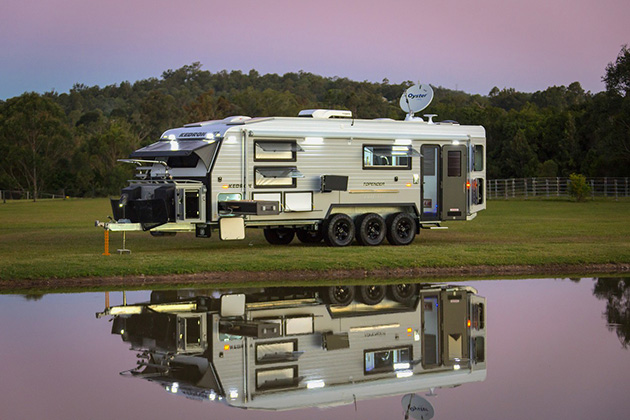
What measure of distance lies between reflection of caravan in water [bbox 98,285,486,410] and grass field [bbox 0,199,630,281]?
3030 mm

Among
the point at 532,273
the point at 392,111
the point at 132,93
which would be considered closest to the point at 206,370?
the point at 532,273

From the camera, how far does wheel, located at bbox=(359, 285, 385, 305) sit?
15.9m

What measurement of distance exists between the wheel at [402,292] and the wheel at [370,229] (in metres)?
6.02

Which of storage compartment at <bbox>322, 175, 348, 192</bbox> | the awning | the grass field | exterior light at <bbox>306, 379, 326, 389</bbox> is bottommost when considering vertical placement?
exterior light at <bbox>306, 379, 326, 389</bbox>

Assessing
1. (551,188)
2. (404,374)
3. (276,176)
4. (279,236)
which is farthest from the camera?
(551,188)

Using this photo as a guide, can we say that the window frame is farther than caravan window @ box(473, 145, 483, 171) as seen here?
No

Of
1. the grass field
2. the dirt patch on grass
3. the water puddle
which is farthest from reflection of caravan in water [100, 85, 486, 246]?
the water puddle

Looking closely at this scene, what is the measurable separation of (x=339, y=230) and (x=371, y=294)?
729 cm

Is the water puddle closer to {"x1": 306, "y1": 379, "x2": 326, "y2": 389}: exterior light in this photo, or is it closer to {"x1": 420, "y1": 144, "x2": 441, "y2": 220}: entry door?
{"x1": 306, "y1": 379, "x2": 326, "y2": 389}: exterior light

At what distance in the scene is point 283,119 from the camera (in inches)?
904

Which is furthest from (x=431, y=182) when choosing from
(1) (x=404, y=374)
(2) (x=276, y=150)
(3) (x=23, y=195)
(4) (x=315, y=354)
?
(3) (x=23, y=195)

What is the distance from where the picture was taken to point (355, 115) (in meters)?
109

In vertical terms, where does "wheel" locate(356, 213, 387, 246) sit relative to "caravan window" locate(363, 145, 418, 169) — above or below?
below

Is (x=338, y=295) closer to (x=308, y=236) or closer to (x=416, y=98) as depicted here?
(x=308, y=236)
